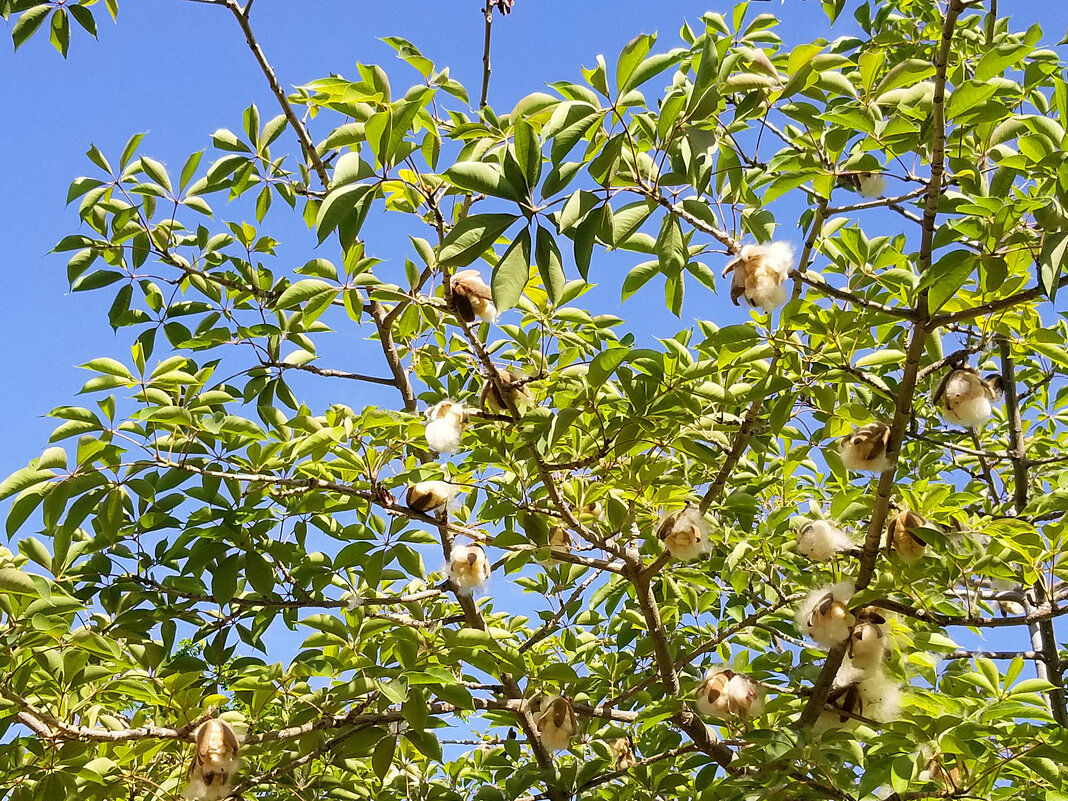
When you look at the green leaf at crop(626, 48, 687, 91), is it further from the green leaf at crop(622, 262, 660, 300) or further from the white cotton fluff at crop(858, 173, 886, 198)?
the white cotton fluff at crop(858, 173, 886, 198)

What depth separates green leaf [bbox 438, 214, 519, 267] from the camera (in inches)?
48.0

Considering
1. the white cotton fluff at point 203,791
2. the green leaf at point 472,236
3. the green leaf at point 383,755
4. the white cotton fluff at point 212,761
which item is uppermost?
the green leaf at point 472,236

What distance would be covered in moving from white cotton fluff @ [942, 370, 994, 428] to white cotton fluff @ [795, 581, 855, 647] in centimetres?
44

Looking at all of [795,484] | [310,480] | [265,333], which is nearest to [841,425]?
[795,484]

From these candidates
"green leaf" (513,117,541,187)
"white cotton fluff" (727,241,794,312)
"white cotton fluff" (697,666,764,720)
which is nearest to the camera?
"green leaf" (513,117,541,187)

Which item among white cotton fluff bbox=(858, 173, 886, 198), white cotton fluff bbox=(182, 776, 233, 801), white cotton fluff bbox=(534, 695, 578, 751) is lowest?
white cotton fluff bbox=(182, 776, 233, 801)

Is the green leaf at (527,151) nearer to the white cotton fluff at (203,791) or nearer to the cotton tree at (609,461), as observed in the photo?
the cotton tree at (609,461)

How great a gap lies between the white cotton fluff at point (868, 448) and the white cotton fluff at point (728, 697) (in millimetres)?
605

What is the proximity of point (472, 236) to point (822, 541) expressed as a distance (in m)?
1.30

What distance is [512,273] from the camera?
122 cm

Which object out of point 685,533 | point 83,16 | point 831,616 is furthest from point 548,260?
point 83,16

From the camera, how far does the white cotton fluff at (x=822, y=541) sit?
216 cm

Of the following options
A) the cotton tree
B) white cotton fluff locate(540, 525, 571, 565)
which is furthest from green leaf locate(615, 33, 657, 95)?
white cotton fluff locate(540, 525, 571, 565)

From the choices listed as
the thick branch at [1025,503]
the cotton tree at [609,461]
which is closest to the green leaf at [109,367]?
the cotton tree at [609,461]
